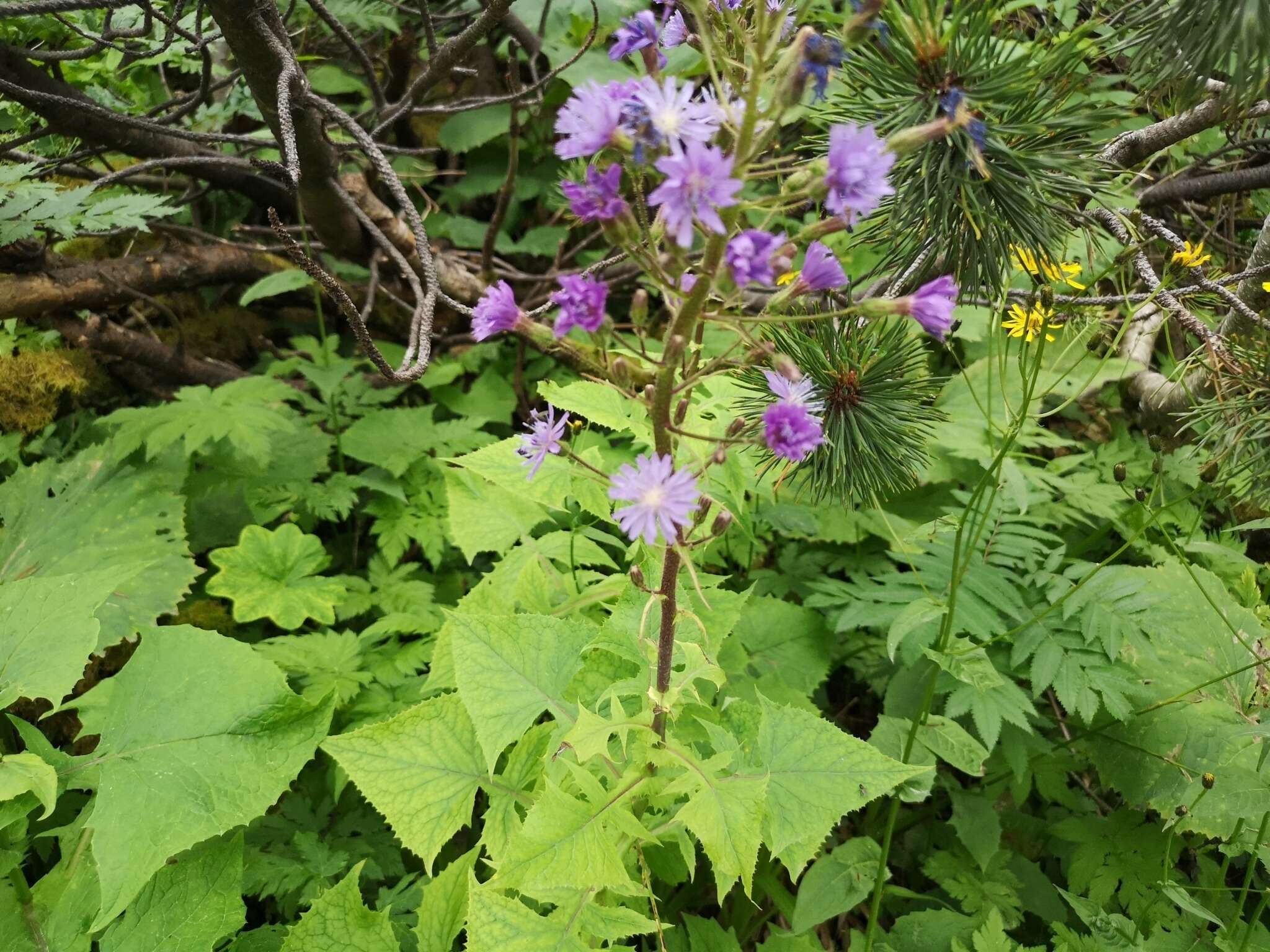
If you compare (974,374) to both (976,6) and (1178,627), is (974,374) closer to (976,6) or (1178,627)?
(1178,627)

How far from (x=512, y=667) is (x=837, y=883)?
89 cm

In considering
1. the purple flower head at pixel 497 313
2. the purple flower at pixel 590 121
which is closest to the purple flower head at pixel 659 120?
the purple flower at pixel 590 121

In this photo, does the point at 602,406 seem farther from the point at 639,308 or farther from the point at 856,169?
the point at 856,169

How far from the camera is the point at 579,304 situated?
903mm

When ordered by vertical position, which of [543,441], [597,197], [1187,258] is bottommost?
[543,441]

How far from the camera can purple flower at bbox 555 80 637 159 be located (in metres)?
0.85

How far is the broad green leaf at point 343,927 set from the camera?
1.41 meters

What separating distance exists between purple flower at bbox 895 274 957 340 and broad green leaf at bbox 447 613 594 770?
849mm

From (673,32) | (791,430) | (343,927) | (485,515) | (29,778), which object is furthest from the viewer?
(485,515)

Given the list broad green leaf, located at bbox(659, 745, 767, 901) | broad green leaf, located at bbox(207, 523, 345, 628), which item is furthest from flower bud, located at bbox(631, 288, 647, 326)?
broad green leaf, located at bbox(207, 523, 345, 628)

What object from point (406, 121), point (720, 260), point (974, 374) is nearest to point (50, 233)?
point (406, 121)

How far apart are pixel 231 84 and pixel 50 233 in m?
0.84

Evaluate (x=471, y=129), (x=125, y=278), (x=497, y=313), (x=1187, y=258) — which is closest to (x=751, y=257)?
(x=497, y=313)

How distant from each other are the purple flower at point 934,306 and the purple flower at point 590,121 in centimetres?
41
